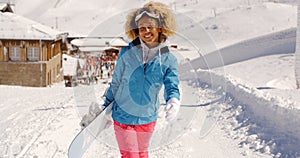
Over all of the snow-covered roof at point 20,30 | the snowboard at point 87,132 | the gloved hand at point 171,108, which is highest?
the snow-covered roof at point 20,30

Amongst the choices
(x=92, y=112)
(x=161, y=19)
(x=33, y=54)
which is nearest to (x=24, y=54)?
(x=33, y=54)

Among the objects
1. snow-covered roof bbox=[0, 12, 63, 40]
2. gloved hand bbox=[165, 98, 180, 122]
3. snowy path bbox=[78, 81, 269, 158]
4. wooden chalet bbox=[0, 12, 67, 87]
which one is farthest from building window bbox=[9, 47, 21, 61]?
gloved hand bbox=[165, 98, 180, 122]

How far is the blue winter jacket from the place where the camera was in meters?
3.50

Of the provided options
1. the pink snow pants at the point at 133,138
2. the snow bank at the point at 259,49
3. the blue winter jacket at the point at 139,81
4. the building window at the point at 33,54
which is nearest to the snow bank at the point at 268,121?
the pink snow pants at the point at 133,138

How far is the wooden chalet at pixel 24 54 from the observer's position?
87.7ft

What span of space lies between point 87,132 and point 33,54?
2452cm

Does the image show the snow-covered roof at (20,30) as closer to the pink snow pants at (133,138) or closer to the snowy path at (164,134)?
the snowy path at (164,134)

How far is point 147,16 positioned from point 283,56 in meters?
16.8

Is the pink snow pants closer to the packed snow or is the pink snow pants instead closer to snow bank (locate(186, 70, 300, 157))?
the packed snow

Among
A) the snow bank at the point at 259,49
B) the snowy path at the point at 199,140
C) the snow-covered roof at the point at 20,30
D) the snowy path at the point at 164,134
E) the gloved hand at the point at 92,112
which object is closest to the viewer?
the gloved hand at the point at 92,112

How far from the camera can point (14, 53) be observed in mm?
27656

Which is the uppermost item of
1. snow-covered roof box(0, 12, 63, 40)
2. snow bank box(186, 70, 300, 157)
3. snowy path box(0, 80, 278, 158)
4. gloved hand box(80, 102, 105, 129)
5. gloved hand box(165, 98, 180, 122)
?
snow-covered roof box(0, 12, 63, 40)

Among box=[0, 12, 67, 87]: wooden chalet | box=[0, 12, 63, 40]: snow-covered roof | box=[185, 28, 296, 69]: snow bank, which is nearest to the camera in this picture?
box=[185, 28, 296, 69]: snow bank

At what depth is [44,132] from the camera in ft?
23.5
